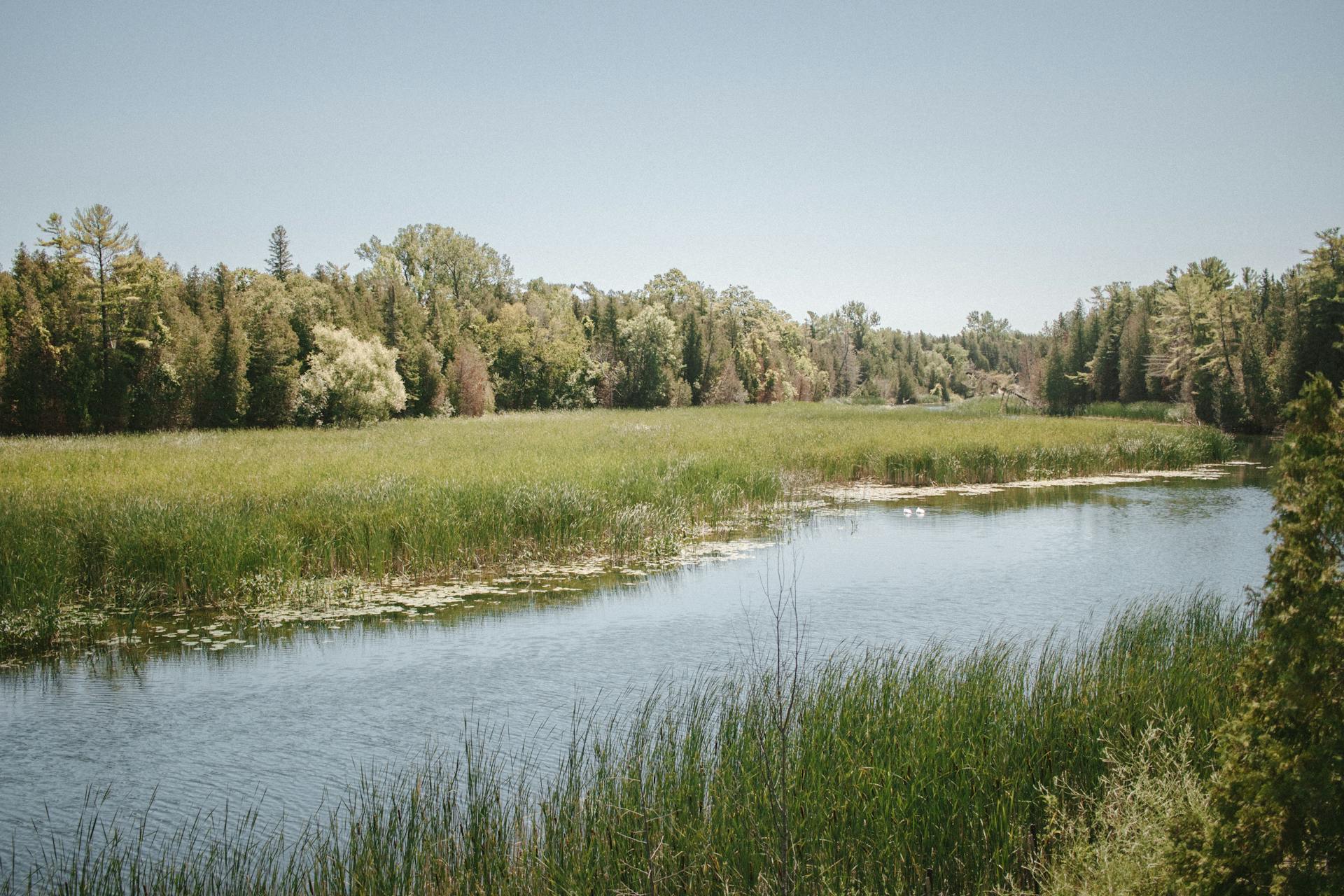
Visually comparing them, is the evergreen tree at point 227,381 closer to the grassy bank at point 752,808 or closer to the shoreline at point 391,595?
the shoreline at point 391,595

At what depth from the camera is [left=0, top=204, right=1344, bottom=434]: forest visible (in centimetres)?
3719

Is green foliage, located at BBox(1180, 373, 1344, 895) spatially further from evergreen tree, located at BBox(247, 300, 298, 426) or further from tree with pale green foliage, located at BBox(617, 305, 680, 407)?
tree with pale green foliage, located at BBox(617, 305, 680, 407)

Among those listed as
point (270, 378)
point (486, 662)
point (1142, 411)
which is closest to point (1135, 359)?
point (1142, 411)

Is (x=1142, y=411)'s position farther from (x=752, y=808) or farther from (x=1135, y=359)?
(x=752, y=808)

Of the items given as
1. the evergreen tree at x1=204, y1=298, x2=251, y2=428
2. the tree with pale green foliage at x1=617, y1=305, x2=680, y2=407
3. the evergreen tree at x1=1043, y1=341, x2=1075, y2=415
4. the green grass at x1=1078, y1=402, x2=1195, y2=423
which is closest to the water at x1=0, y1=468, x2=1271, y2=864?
the evergreen tree at x1=204, y1=298, x2=251, y2=428

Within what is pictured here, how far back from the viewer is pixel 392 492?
1541 cm

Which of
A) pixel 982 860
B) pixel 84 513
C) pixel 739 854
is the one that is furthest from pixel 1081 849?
pixel 84 513

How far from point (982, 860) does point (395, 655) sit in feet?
23.0

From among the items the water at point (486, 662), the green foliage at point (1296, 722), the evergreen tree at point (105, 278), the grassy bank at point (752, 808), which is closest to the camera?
the green foliage at point (1296, 722)

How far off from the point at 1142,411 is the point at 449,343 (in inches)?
1729

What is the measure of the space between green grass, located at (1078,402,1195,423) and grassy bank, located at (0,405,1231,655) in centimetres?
1796

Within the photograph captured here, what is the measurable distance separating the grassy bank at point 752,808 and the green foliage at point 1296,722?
1410 mm

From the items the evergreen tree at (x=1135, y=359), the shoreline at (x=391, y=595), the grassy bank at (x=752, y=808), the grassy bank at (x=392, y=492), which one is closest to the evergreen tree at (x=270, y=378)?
the grassy bank at (x=392, y=492)

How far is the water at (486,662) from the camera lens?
6805mm
